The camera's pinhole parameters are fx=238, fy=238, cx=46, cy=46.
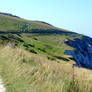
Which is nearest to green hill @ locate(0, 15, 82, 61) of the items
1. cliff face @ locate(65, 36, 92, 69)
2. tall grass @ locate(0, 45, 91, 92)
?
cliff face @ locate(65, 36, 92, 69)

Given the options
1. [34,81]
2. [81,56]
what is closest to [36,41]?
[81,56]

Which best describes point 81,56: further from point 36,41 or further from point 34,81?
point 34,81

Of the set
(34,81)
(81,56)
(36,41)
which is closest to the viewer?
(34,81)

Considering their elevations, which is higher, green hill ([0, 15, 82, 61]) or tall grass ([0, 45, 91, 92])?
tall grass ([0, 45, 91, 92])

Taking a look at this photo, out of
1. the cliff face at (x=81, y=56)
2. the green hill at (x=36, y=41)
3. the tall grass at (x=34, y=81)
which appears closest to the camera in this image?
the tall grass at (x=34, y=81)

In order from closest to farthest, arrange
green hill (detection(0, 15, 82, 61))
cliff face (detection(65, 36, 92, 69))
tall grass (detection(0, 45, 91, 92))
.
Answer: tall grass (detection(0, 45, 91, 92)) < green hill (detection(0, 15, 82, 61)) < cliff face (detection(65, 36, 92, 69))

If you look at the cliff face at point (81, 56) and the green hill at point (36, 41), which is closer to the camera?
the green hill at point (36, 41)

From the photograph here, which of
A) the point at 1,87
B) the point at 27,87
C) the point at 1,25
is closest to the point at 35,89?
the point at 27,87

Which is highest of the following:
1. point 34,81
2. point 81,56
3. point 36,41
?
point 34,81

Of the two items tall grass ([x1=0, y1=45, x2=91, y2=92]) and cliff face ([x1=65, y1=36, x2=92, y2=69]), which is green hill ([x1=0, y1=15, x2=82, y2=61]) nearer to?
cliff face ([x1=65, y1=36, x2=92, y2=69])

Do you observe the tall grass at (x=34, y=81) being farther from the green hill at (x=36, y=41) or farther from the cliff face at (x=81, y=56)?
the cliff face at (x=81, y=56)

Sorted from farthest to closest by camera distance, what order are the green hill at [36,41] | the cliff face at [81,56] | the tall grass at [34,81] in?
the cliff face at [81,56] < the green hill at [36,41] < the tall grass at [34,81]

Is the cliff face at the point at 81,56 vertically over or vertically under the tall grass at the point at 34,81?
under

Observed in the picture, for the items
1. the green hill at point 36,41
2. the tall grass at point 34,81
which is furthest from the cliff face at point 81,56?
the tall grass at point 34,81
